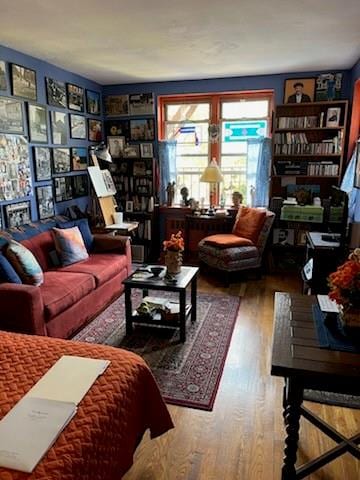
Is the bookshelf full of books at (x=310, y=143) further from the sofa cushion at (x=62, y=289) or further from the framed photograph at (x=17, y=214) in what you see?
the framed photograph at (x=17, y=214)

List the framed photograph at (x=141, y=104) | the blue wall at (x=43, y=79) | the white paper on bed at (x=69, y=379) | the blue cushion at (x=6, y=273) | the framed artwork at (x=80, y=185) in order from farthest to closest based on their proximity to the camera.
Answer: the framed photograph at (x=141, y=104)
the framed artwork at (x=80, y=185)
the blue wall at (x=43, y=79)
the blue cushion at (x=6, y=273)
the white paper on bed at (x=69, y=379)

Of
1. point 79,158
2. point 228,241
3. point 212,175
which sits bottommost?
point 228,241

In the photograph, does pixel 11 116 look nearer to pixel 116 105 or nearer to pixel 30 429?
pixel 116 105

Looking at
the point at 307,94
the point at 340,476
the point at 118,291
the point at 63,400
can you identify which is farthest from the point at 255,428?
the point at 307,94

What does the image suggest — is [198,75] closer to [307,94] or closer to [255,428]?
[307,94]

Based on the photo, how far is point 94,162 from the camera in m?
4.93

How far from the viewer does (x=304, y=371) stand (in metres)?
1.38

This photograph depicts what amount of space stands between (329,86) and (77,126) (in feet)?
10.5

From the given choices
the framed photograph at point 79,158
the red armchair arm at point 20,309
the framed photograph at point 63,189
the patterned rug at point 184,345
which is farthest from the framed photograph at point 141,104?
the red armchair arm at point 20,309

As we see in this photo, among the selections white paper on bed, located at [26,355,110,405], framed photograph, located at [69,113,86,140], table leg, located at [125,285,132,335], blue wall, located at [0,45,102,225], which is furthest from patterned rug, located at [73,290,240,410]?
framed photograph, located at [69,113,86,140]

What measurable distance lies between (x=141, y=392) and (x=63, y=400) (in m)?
0.35

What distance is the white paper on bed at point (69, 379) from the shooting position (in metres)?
1.32

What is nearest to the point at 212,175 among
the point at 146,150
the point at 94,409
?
the point at 146,150

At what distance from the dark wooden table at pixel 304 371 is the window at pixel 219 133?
3647mm
